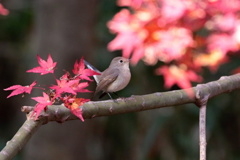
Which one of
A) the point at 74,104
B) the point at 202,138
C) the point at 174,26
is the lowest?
the point at 202,138

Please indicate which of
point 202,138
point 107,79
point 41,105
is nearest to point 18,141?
point 41,105

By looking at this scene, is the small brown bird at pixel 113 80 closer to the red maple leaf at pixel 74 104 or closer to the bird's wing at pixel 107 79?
the bird's wing at pixel 107 79

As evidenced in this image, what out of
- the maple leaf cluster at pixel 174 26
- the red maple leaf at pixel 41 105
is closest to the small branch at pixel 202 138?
the red maple leaf at pixel 41 105

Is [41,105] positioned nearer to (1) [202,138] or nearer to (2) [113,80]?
(1) [202,138]

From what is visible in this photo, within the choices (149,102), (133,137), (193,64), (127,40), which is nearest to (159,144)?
(133,137)

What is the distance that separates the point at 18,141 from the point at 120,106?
37 centimetres

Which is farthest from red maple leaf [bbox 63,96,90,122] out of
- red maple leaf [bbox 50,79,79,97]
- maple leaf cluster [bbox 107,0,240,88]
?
maple leaf cluster [bbox 107,0,240,88]

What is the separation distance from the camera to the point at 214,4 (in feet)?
10.2

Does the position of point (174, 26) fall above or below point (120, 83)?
above

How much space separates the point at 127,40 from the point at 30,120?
6.25 feet

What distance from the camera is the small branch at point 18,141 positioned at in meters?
1.28

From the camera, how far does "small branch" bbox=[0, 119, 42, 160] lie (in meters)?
1.28

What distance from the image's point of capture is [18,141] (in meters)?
1.33

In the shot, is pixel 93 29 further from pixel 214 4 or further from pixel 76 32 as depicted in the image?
pixel 214 4
